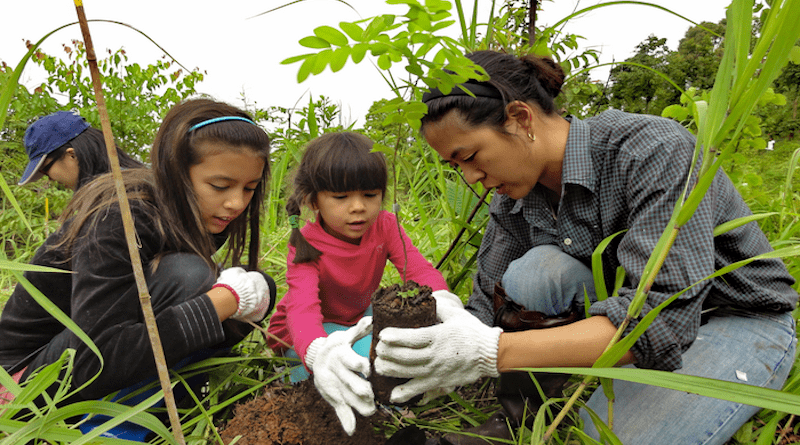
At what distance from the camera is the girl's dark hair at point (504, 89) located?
4.11ft

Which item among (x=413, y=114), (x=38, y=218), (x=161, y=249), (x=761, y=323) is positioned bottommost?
(x=38, y=218)

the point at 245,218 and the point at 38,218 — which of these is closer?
the point at 245,218

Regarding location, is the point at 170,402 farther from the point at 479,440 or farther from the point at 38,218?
the point at 38,218

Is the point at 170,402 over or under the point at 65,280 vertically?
over

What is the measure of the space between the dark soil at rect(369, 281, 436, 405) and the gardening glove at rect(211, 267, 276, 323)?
1.46 feet

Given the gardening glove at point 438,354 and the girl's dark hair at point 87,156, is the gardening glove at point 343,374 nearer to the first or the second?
the gardening glove at point 438,354

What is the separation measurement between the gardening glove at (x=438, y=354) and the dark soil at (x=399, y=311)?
1.0 inches

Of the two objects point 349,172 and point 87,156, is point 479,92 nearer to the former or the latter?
point 349,172

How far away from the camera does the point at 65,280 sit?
4.43 feet

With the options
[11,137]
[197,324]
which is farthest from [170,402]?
[11,137]

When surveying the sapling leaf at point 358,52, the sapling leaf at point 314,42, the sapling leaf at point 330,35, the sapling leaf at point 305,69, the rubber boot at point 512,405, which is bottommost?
the rubber boot at point 512,405

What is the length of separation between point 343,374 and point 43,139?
9.82 feet

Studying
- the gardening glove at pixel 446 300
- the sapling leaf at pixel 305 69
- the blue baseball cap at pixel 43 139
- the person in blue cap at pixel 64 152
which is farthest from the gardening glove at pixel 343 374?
the blue baseball cap at pixel 43 139

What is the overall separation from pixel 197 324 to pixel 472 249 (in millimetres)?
1452
